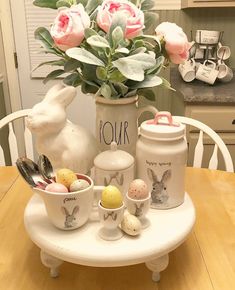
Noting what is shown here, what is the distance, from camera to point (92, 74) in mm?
820

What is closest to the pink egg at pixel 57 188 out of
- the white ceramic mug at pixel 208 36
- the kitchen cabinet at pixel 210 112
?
the kitchen cabinet at pixel 210 112

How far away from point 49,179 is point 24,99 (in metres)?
2.03

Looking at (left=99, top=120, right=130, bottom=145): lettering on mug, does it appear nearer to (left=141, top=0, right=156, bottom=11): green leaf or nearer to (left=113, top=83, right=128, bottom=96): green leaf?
(left=113, top=83, right=128, bottom=96): green leaf

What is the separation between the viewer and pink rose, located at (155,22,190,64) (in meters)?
0.84

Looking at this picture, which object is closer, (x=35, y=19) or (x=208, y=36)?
(x=208, y=36)

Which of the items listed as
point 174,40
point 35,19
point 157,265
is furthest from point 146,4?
point 35,19

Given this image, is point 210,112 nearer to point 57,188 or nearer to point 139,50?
point 139,50

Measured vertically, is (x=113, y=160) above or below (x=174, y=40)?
below

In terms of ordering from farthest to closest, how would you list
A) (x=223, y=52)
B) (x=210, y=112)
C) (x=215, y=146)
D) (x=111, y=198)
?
(x=223, y=52)
(x=210, y=112)
(x=215, y=146)
(x=111, y=198)

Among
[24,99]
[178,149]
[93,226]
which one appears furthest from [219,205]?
[24,99]

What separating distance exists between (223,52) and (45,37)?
180 centimetres

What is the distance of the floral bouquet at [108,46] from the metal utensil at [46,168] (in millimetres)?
194

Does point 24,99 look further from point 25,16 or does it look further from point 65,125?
point 65,125

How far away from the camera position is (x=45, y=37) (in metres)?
0.85
